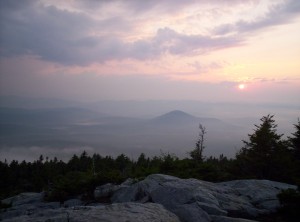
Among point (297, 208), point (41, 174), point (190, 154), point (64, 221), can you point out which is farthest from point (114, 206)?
point (41, 174)

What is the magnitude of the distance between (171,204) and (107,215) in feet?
10.7

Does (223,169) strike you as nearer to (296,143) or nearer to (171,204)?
(296,143)

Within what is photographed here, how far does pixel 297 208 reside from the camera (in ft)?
35.5

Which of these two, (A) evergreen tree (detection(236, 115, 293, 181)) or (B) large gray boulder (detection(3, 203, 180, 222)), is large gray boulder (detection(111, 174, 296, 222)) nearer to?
(B) large gray boulder (detection(3, 203, 180, 222))

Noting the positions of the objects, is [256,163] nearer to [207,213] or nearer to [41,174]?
[207,213]

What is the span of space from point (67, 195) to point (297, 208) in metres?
10.5

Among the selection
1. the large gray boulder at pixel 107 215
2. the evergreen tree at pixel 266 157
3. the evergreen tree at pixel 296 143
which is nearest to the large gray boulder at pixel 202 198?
the large gray boulder at pixel 107 215

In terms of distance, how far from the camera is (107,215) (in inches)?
301

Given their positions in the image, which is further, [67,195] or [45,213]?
[67,195]

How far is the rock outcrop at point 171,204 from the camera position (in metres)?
7.83

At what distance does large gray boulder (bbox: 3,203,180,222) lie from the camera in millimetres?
7340

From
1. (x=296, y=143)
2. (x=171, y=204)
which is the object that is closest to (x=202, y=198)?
(x=171, y=204)

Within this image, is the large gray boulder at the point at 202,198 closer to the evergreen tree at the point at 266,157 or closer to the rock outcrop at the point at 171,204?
the rock outcrop at the point at 171,204

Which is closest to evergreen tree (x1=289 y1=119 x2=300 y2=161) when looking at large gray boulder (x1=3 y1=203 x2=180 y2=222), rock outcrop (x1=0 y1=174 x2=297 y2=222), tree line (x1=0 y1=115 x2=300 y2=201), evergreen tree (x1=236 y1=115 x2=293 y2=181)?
tree line (x1=0 y1=115 x2=300 y2=201)
